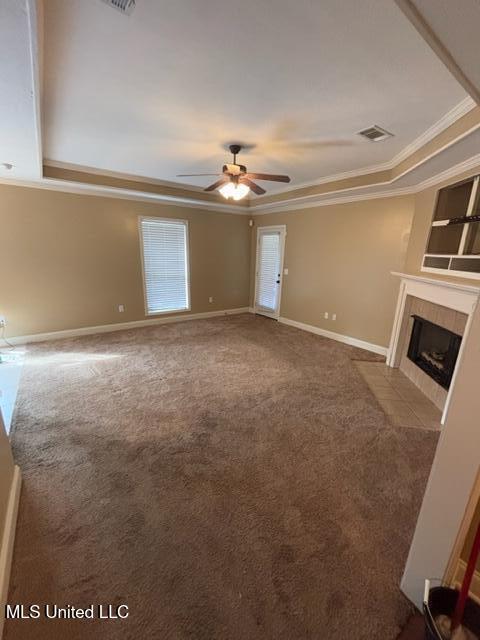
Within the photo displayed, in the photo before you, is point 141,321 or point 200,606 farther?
point 141,321

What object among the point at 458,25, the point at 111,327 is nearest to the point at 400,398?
the point at 458,25

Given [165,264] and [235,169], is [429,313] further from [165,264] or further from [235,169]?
[165,264]

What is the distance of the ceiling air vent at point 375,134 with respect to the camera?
8.01 ft

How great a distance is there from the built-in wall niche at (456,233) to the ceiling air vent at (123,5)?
3103mm

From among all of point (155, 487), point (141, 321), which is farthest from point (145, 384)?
point (141, 321)

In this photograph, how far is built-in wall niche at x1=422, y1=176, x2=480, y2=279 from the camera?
8.32 feet

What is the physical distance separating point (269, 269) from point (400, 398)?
3900 mm

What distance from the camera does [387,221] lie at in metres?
3.88

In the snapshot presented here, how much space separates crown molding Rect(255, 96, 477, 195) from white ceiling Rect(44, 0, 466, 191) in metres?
0.07

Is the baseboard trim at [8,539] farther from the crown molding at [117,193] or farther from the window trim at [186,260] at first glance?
the crown molding at [117,193]

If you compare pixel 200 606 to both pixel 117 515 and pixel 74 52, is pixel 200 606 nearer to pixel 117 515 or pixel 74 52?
pixel 117 515

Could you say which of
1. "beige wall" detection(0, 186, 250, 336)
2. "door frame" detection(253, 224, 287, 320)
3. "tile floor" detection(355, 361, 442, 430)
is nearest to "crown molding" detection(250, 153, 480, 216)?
"door frame" detection(253, 224, 287, 320)

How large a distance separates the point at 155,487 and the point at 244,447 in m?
0.72

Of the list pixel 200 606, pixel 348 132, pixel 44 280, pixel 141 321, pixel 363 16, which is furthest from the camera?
pixel 141 321
